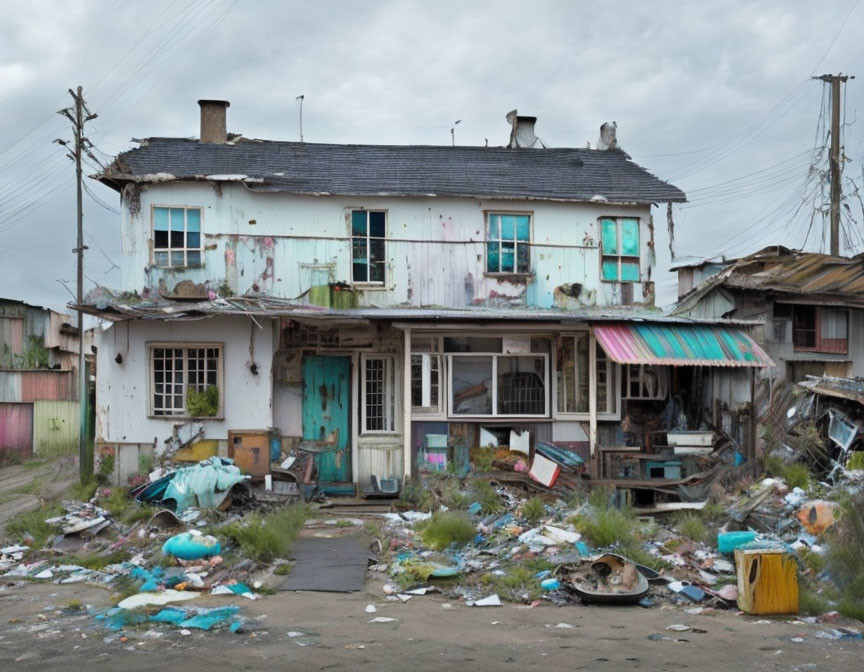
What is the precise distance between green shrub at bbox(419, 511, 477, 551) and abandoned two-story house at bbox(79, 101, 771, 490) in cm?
357

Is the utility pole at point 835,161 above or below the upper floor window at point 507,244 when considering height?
above

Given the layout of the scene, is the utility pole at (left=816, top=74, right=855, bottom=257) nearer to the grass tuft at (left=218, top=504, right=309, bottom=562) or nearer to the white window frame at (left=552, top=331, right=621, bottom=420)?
the white window frame at (left=552, top=331, right=621, bottom=420)

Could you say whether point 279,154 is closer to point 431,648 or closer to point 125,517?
point 125,517

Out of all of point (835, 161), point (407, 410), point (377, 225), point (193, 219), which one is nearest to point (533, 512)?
point (407, 410)

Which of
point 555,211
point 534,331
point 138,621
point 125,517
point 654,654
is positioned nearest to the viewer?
point 654,654

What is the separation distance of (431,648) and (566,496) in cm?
762

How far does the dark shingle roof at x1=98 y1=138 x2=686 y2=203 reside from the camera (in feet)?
56.7

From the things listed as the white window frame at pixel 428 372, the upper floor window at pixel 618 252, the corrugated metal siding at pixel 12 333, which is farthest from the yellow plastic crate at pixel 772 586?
the corrugated metal siding at pixel 12 333

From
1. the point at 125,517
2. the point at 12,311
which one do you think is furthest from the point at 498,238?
the point at 12,311

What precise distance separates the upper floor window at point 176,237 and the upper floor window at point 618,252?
7932 millimetres

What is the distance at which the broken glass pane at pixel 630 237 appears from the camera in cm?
1786

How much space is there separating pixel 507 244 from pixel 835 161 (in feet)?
41.3

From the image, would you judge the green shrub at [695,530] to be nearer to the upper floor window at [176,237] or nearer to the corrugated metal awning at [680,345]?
the corrugated metal awning at [680,345]

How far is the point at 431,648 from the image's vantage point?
8031mm
